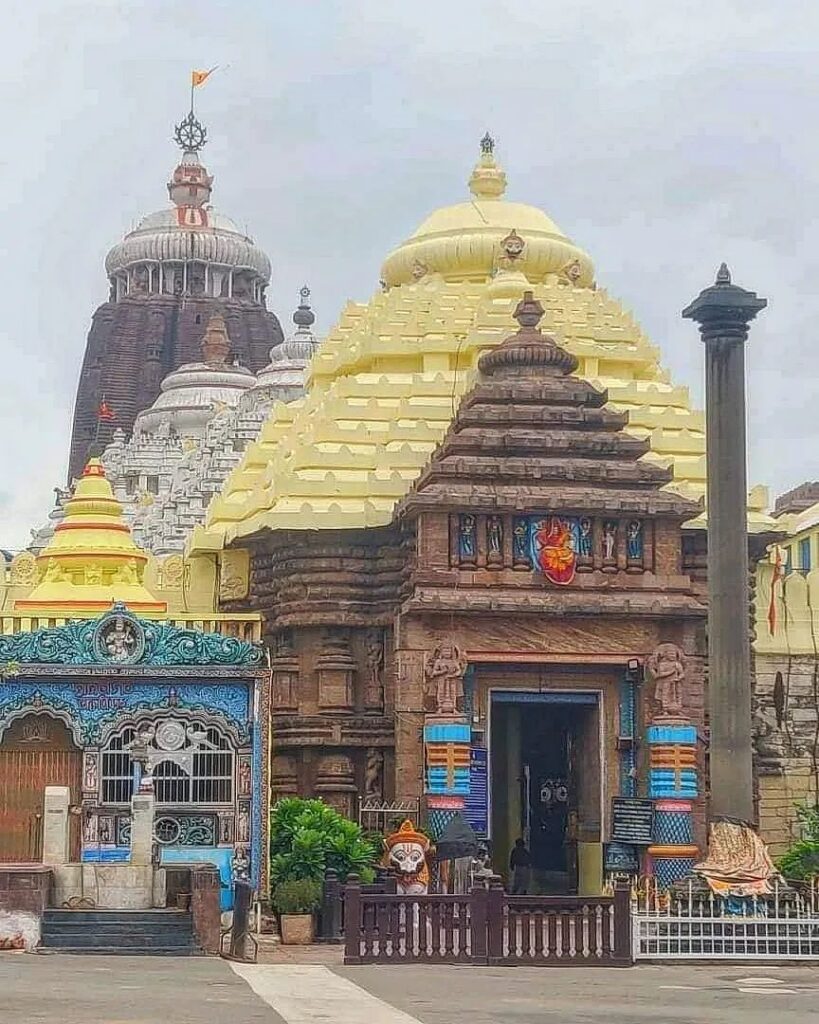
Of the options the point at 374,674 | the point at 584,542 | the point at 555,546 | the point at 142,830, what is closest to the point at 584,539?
the point at 584,542

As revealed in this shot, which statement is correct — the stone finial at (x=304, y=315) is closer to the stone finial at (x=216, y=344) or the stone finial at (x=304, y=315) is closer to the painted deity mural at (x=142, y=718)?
the stone finial at (x=216, y=344)

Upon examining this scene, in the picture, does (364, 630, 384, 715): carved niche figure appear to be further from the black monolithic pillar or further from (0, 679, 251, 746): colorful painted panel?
the black monolithic pillar

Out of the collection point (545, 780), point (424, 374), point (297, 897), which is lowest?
point (297, 897)

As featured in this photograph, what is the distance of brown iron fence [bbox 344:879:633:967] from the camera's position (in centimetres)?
2270

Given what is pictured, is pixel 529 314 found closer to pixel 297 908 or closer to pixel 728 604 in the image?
pixel 728 604

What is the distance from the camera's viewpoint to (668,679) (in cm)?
3033

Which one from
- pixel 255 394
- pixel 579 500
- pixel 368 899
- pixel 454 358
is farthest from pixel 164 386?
pixel 368 899

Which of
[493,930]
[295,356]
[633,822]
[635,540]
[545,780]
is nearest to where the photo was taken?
[493,930]

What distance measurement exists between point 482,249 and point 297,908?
52.9 ft

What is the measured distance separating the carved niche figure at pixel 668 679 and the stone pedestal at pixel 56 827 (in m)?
8.66

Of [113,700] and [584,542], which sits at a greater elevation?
[584,542]

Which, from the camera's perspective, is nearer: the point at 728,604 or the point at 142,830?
the point at 728,604

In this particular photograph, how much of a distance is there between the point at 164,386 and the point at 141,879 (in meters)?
51.0

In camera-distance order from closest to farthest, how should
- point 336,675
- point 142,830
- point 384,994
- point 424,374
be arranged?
1. point 384,994
2. point 142,830
3. point 336,675
4. point 424,374
